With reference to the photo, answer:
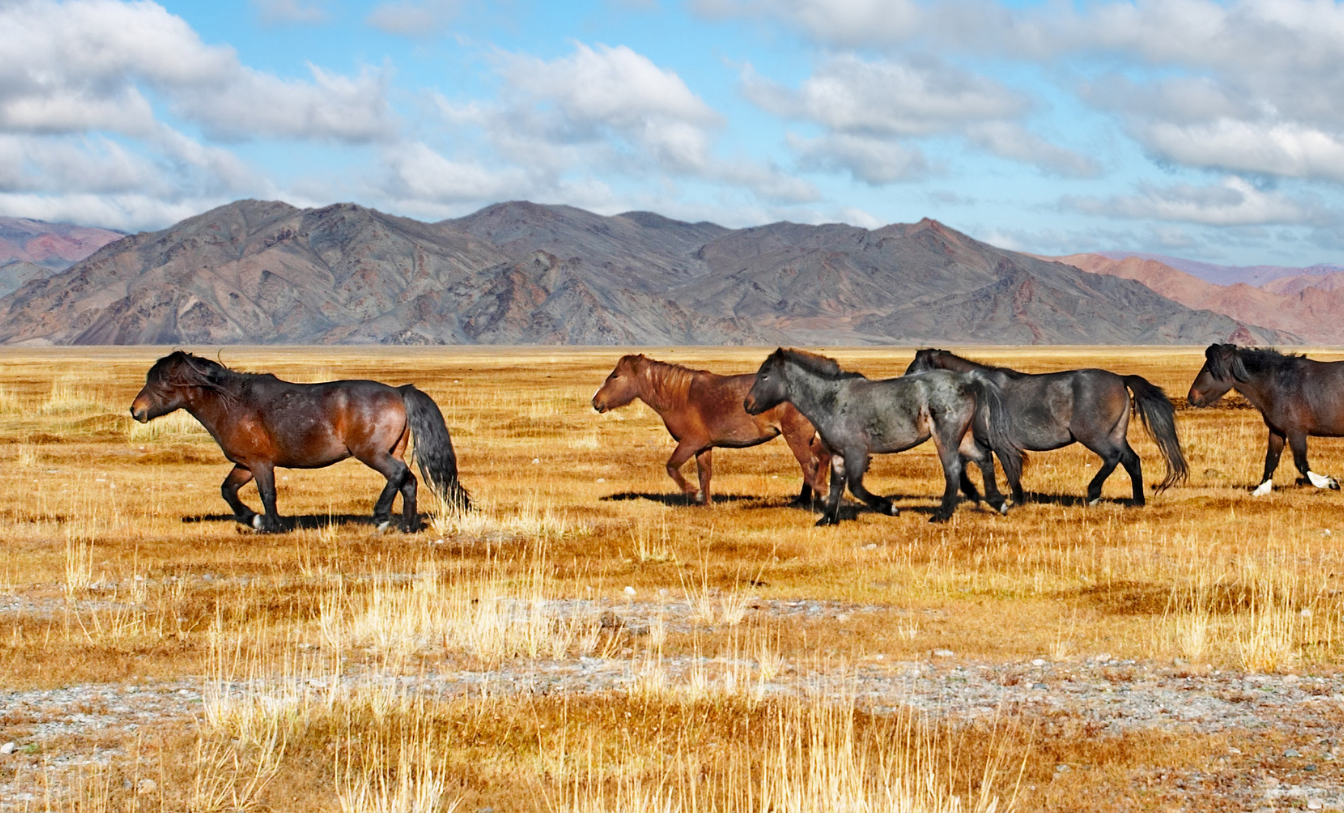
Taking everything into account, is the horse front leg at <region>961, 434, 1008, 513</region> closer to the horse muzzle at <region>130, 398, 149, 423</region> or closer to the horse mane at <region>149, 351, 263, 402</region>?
the horse mane at <region>149, 351, 263, 402</region>

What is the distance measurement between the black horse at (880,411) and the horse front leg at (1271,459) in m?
4.33

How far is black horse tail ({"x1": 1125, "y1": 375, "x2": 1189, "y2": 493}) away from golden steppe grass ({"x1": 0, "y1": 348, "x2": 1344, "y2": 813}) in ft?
1.93

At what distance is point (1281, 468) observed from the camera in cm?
2281

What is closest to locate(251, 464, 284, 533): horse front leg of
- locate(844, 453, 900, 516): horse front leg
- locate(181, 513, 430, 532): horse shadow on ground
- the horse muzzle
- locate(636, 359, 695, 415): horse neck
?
locate(181, 513, 430, 532): horse shadow on ground

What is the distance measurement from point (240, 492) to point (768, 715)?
15612mm

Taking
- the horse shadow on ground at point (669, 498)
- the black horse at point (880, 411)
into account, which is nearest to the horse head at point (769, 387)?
the black horse at point (880, 411)

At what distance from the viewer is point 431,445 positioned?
1589cm

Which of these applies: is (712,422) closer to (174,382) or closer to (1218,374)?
(174,382)

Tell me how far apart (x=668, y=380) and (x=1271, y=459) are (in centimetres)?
922

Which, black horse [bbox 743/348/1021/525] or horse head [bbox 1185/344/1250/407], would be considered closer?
black horse [bbox 743/348/1021/525]

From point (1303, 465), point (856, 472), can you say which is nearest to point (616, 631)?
point (856, 472)

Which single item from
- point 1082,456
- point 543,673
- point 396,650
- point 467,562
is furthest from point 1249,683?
point 1082,456

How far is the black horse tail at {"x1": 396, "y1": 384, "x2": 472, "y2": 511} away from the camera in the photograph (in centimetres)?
1575

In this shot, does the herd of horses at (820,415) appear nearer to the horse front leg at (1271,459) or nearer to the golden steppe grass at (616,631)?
the horse front leg at (1271,459)
